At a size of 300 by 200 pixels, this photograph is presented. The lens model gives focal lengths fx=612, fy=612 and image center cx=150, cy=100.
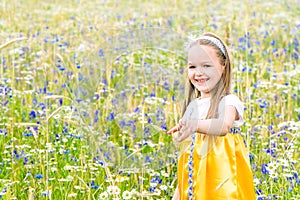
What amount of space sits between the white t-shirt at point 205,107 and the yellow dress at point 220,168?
3.2 inches

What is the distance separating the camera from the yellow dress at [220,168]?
8.32 feet

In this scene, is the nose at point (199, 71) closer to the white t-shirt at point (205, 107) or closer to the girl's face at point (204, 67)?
the girl's face at point (204, 67)

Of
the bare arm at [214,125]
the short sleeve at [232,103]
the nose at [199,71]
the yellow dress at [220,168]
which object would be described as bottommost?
the yellow dress at [220,168]

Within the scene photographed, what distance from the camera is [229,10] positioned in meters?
8.00

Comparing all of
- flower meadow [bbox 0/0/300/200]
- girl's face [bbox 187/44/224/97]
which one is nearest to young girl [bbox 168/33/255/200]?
girl's face [bbox 187/44/224/97]

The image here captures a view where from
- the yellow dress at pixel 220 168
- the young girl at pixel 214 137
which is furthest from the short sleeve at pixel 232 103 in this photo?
the yellow dress at pixel 220 168

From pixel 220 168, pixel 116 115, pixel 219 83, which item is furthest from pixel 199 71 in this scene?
pixel 116 115

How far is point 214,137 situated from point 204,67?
30 centimetres

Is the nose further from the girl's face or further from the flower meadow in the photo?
the flower meadow

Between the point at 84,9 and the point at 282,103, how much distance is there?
156 inches

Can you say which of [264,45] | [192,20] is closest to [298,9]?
[192,20]

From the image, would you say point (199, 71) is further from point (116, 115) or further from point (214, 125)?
point (116, 115)

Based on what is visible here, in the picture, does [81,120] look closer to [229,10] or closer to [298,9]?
[229,10]

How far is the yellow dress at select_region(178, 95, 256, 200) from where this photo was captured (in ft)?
8.32
